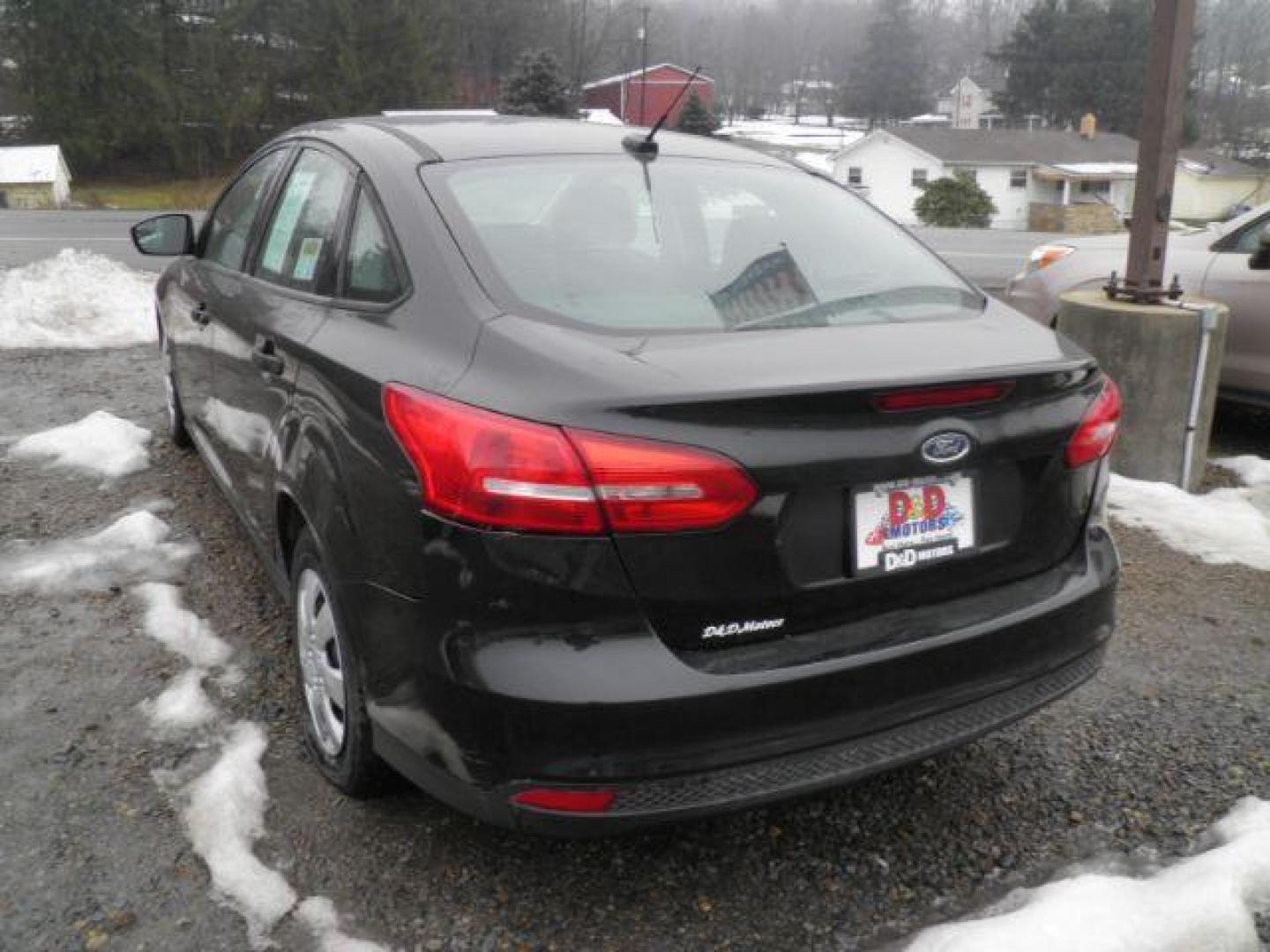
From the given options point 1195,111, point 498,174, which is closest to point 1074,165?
point 1195,111

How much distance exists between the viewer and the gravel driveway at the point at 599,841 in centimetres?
245

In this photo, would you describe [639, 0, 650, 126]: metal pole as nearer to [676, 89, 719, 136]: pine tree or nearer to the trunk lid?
[676, 89, 719, 136]: pine tree

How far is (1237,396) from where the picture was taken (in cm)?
614

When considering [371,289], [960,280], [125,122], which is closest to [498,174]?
[371,289]

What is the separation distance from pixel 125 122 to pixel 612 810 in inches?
2077

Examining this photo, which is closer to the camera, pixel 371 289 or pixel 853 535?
pixel 853 535

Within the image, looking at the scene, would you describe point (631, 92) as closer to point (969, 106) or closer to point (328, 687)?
point (969, 106)

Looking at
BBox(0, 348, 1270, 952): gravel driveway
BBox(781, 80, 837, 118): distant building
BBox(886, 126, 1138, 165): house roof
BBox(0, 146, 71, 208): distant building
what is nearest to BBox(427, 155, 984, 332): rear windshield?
BBox(0, 348, 1270, 952): gravel driveway

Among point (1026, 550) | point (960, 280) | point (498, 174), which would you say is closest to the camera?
point (1026, 550)

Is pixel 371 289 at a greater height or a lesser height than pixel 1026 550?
greater

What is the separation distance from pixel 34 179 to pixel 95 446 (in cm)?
4067

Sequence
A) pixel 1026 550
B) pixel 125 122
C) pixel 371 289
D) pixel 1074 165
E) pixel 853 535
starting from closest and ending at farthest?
1. pixel 853 535
2. pixel 1026 550
3. pixel 371 289
4. pixel 125 122
5. pixel 1074 165

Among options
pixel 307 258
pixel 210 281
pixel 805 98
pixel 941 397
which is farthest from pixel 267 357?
pixel 805 98

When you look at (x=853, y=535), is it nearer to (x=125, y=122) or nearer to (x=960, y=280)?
(x=960, y=280)
